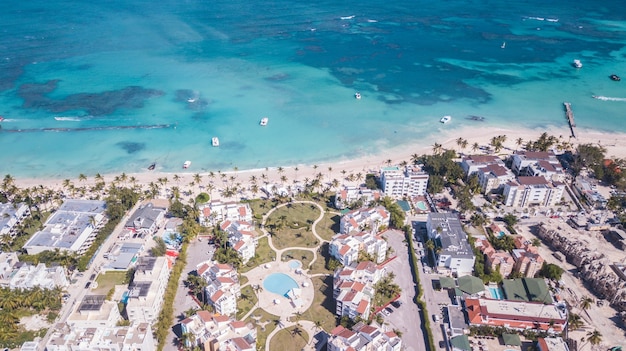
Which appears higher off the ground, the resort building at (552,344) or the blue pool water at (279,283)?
the resort building at (552,344)

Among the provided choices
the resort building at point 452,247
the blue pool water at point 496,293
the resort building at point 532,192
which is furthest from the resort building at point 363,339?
the resort building at point 532,192

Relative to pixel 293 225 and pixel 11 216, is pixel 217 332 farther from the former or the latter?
pixel 11 216

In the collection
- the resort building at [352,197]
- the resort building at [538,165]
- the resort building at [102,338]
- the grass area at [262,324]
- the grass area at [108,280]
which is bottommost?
the grass area at [108,280]

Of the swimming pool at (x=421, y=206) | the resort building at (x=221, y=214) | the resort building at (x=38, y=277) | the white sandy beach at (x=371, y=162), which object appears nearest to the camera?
the resort building at (x=38, y=277)

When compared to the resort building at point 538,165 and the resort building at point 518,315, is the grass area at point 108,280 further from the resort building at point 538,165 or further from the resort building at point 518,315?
the resort building at point 538,165

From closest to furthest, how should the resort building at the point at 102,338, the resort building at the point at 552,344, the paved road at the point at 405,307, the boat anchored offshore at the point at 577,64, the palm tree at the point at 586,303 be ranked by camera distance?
the resort building at the point at 102,338 → the resort building at the point at 552,344 → the palm tree at the point at 586,303 → the paved road at the point at 405,307 → the boat anchored offshore at the point at 577,64

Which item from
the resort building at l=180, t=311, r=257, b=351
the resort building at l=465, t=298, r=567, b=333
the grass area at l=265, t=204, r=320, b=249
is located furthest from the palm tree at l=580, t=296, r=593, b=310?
the resort building at l=180, t=311, r=257, b=351

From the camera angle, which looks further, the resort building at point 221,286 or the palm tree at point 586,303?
the resort building at point 221,286

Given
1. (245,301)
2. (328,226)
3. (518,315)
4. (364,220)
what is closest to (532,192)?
(518,315)
